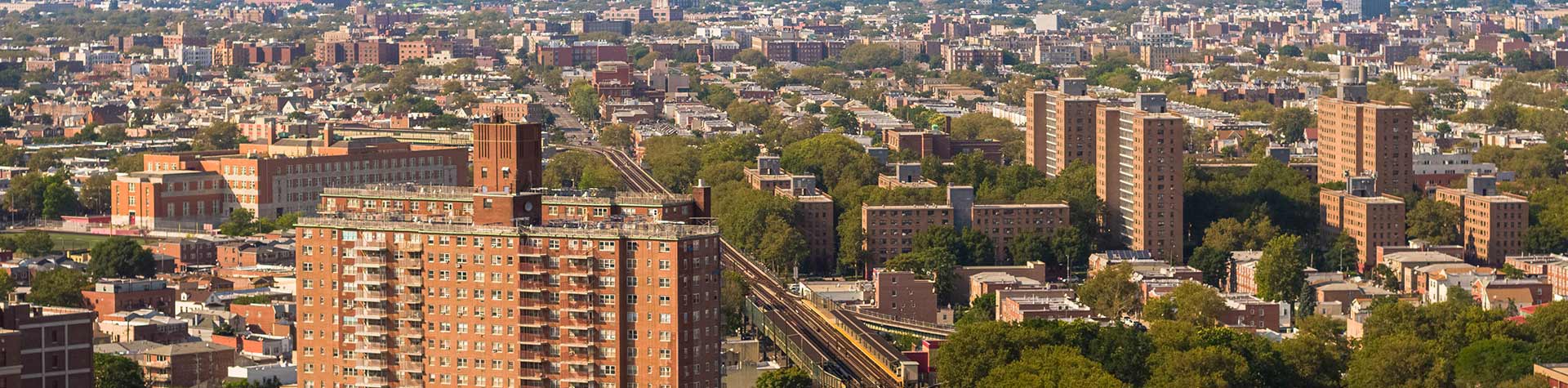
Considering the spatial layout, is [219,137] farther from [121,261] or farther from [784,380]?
[784,380]

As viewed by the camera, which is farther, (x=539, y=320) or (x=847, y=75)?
(x=847, y=75)

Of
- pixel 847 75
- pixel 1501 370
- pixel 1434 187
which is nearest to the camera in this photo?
pixel 1501 370

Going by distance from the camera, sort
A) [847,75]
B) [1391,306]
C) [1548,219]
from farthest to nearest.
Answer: [847,75] → [1548,219] → [1391,306]

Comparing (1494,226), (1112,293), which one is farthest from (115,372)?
(1494,226)

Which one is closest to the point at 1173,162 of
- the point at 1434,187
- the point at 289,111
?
the point at 1434,187

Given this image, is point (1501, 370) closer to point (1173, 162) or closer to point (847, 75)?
point (1173, 162)

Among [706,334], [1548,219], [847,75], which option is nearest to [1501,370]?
[706,334]

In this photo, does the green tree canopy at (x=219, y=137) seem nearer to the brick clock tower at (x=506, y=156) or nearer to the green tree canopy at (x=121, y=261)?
the green tree canopy at (x=121, y=261)
